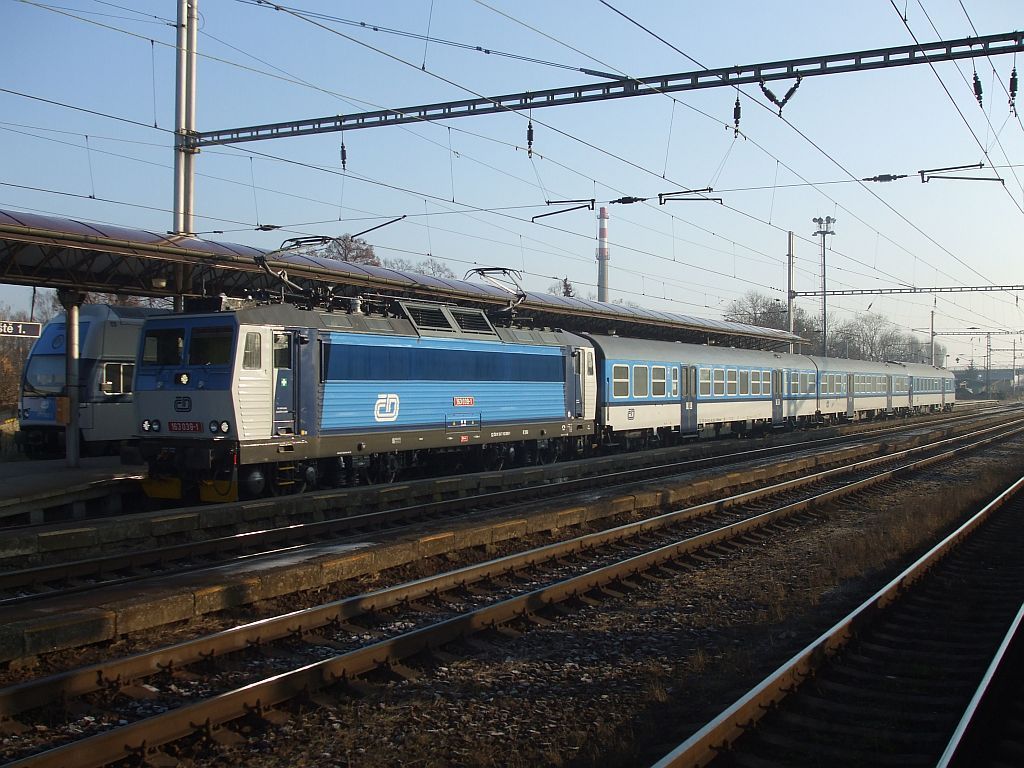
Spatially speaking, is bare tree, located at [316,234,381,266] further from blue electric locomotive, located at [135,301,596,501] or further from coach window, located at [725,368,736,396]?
blue electric locomotive, located at [135,301,596,501]

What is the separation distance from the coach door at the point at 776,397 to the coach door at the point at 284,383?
2476 cm

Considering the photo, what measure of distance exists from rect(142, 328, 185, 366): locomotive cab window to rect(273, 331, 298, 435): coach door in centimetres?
168

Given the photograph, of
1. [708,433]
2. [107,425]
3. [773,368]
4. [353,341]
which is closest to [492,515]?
[353,341]

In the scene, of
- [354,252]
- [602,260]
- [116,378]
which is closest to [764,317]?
[602,260]

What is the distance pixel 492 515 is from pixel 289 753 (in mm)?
8725

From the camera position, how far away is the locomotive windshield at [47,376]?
77.6ft

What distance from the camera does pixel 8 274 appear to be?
54.4ft

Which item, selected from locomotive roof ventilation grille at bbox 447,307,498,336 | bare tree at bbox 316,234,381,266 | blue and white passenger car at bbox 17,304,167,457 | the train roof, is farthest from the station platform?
bare tree at bbox 316,234,381,266

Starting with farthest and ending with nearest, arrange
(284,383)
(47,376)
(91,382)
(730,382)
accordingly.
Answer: (730,382) < (47,376) < (91,382) < (284,383)

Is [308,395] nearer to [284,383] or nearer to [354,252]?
[284,383]

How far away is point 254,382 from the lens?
15.1m

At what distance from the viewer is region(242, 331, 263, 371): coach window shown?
15.0 meters

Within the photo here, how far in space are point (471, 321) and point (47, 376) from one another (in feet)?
39.2

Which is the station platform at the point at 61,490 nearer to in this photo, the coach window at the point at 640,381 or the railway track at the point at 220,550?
A: the railway track at the point at 220,550
